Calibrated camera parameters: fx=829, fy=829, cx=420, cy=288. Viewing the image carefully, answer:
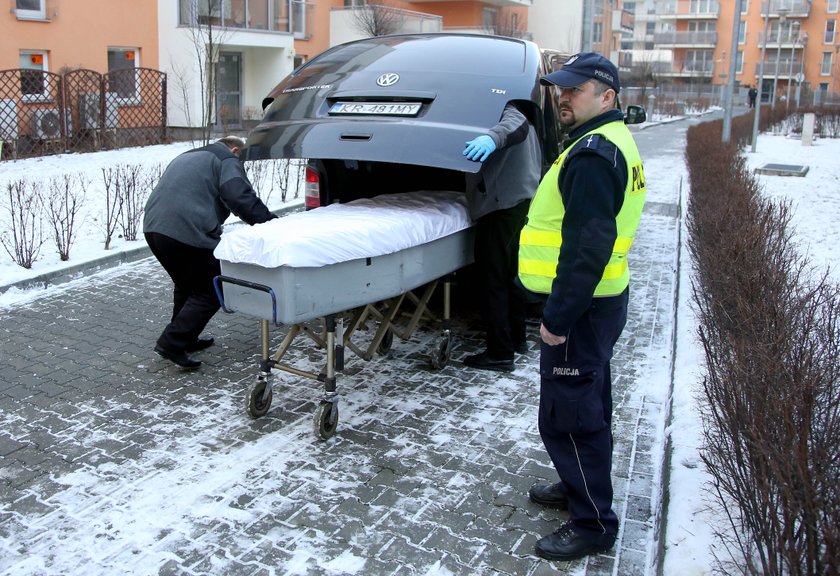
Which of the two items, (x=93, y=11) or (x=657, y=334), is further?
(x=93, y=11)

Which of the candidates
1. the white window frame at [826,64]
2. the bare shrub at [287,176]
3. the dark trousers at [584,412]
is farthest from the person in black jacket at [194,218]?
the white window frame at [826,64]

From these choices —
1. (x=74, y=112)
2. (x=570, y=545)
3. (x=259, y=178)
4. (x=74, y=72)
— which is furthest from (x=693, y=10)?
(x=570, y=545)

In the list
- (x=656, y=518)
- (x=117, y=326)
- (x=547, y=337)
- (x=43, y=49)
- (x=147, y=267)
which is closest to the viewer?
(x=547, y=337)

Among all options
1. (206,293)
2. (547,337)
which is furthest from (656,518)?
(206,293)

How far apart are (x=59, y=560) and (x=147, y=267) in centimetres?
556

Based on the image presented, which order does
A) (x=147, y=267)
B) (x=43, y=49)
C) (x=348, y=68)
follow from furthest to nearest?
(x=43, y=49) → (x=147, y=267) → (x=348, y=68)

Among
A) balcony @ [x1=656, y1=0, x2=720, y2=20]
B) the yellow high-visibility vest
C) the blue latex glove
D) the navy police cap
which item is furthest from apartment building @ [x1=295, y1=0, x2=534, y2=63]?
balcony @ [x1=656, y1=0, x2=720, y2=20]

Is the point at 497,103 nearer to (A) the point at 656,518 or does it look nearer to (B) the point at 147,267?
(A) the point at 656,518

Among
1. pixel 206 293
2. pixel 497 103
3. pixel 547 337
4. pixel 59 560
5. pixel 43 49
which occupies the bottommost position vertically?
pixel 59 560

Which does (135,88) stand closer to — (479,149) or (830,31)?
(479,149)

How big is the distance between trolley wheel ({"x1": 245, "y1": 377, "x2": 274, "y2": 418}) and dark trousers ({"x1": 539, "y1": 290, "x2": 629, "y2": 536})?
6.58 feet

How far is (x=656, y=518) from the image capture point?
3.98 metres

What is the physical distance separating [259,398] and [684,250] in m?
5.98

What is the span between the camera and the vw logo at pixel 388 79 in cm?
579
